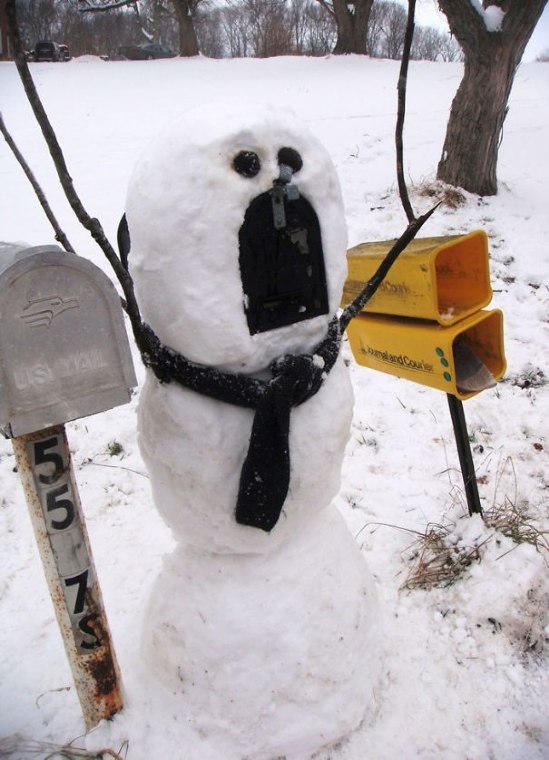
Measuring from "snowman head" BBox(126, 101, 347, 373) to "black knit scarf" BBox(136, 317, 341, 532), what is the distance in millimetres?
33

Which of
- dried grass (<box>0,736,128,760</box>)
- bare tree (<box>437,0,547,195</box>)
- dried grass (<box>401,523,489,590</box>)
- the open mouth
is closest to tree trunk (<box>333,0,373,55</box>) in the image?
bare tree (<box>437,0,547,195</box>)

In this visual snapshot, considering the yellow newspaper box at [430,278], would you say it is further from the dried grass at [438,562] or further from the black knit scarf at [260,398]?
the dried grass at [438,562]

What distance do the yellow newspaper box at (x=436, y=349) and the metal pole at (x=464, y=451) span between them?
0.30ft

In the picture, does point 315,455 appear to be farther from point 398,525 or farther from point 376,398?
point 376,398

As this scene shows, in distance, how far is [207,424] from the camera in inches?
55.6

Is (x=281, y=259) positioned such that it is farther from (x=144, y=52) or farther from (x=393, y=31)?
(x=393, y=31)

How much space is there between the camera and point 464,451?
2.31m

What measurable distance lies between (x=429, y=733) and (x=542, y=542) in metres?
0.95

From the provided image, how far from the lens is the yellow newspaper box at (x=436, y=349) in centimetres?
196

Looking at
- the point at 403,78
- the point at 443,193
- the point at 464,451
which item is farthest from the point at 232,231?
the point at 443,193

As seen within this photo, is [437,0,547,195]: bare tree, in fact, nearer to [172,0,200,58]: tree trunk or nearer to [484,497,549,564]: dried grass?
[484,497,549,564]: dried grass

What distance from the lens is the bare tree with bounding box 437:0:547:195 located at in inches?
179

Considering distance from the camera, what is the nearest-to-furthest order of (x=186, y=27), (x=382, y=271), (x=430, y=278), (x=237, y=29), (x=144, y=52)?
(x=382, y=271) < (x=430, y=278) < (x=186, y=27) < (x=144, y=52) < (x=237, y=29)

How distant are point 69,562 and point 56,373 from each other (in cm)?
55
